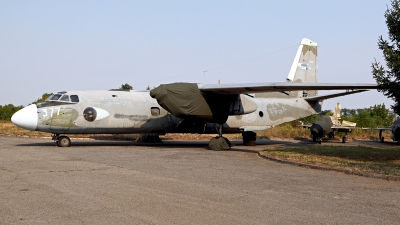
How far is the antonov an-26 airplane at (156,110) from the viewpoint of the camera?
1883 cm

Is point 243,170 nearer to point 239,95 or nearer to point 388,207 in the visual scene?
point 388,207

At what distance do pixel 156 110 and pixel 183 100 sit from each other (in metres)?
3.01

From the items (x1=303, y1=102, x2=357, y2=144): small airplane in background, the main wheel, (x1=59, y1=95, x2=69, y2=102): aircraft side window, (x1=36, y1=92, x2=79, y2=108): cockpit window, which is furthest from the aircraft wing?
(x1=303, y1=102, x2=357, y2=144): small airplane in background

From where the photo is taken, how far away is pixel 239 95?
21422mm

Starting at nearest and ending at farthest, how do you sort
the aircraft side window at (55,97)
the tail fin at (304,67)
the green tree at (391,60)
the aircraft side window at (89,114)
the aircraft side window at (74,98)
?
the green tree at (391,60) → the aircraft side window at (55,97) → the aircraft side window at (89,114) → the aircraft side window at (74,98) → the tail fin at (304,67)

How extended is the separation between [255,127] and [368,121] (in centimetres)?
2681

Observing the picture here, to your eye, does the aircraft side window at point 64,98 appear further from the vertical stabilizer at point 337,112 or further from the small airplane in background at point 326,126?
the vertical stabilizer at point 337,112

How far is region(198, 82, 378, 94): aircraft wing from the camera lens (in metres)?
16.4

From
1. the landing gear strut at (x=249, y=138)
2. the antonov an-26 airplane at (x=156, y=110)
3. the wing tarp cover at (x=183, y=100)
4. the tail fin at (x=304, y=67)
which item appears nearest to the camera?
the antonov an-26 airplane at (x=156, y=110)

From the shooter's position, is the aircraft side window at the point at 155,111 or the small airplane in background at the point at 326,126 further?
the small airplane in background at the point at 326,126

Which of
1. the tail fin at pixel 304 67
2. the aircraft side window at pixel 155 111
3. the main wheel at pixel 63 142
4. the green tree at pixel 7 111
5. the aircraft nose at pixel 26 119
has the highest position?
the tail fin at pixel 304 67

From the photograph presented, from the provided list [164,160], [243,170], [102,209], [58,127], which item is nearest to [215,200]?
[102,209]

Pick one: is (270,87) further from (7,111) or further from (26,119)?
(7,111)

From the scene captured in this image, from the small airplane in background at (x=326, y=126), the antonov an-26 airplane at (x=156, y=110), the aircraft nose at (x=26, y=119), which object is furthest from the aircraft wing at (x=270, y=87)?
the small airplane in background at (x=326, y=126)
